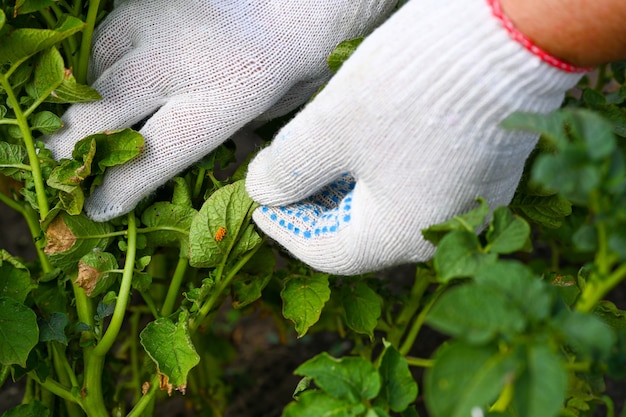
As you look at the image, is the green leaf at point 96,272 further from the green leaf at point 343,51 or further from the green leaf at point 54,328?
the green leaf at point 343,51

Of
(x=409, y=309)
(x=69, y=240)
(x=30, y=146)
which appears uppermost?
(x=30, y=146)

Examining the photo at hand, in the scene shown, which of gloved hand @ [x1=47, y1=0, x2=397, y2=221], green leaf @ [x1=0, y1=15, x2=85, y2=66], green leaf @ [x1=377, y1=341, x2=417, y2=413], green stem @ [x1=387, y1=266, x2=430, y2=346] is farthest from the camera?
green stem @ [x1=387, y1=266, x2=430, y2=346]

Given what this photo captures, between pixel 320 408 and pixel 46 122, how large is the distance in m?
0.47

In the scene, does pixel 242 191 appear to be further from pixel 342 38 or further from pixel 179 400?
pixel 179 400

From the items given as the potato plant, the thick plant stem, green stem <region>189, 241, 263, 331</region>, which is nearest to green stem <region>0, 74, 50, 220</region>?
the potato plant

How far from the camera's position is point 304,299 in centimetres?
84

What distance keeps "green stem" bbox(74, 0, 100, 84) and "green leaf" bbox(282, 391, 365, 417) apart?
0.48 metres

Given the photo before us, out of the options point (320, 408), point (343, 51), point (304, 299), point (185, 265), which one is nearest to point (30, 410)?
point (185, 265)

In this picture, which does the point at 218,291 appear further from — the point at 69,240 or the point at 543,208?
the point at 543,208

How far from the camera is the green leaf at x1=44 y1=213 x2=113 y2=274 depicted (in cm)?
81

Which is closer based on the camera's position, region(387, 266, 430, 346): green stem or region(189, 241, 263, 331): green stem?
region(189, 241, 263, 331): green stem

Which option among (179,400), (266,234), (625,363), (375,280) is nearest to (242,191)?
(266,234)

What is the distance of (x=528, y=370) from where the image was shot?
41cm

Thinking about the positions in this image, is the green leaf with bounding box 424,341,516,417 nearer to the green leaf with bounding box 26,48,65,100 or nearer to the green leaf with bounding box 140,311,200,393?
the green leaf with bounding box 140,311,200,393
